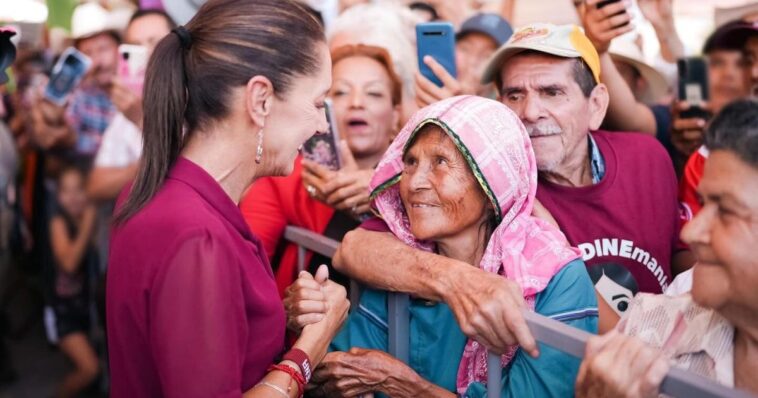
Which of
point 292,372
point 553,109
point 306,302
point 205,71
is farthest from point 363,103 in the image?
point 292,372

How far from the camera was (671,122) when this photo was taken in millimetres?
3119

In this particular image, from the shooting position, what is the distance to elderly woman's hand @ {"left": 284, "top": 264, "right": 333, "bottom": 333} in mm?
1866

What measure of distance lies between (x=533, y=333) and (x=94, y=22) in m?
3.36

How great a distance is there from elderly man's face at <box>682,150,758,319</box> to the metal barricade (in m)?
0.20

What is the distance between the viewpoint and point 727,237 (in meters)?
1.45

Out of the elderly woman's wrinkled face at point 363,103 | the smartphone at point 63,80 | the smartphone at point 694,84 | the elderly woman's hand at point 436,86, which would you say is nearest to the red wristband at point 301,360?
the elderly woman's hand at point 436,86

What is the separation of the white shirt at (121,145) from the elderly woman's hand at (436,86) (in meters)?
1.56

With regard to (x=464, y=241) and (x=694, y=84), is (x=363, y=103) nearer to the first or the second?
(x=464, y=241)

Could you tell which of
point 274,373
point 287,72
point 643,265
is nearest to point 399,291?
point 274,373

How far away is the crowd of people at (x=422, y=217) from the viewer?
4.80 ft

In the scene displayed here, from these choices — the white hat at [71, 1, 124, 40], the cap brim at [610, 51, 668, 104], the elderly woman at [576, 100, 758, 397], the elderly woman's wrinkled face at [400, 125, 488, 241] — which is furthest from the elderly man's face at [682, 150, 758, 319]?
the white hat at [71, 1, 124, 40]

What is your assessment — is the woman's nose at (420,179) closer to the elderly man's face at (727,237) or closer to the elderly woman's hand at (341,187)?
the elderly woman's hand at (341,187)

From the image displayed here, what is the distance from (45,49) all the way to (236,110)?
4.26 meters

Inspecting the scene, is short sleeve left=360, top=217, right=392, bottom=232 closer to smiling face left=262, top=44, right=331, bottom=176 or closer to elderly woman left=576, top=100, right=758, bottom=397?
smiling face left=262, top=44, right=331, bottom=176
